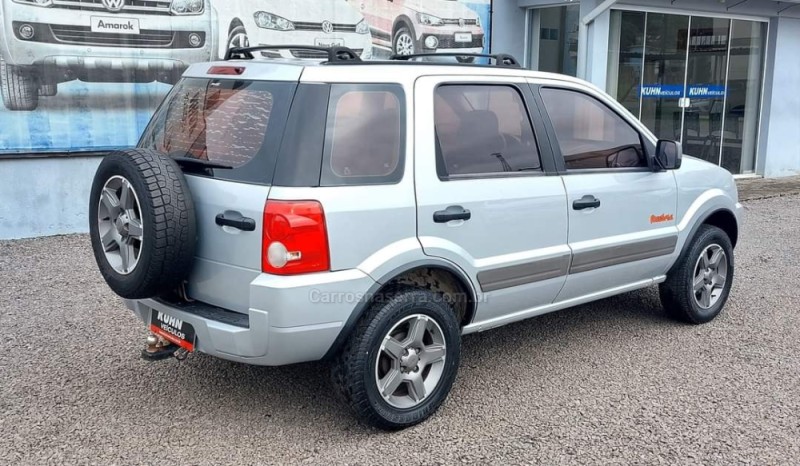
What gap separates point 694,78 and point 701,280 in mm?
7918

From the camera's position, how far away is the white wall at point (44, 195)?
7.71m

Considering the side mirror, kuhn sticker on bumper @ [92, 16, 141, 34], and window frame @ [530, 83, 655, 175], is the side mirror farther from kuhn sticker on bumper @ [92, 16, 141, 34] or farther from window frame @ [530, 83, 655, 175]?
kuhn sticker on bumper @ [92, 16, 141, 34]

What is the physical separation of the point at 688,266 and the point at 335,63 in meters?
2.94

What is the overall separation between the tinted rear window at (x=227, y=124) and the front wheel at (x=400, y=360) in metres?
0.87

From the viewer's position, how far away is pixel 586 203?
438 cm

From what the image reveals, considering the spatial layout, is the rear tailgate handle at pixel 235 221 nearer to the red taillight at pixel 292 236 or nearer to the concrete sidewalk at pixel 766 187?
the red taillight at pixel 292 236

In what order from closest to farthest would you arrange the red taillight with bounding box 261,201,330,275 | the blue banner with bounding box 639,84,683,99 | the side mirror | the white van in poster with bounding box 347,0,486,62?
the red taillight with bounding box 261,201,330,275 → the side mirror → the white van in poster with bounding box 347,0,486,62 → the blue banner with bounding box 639,84,683,99

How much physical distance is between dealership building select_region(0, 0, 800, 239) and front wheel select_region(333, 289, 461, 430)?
5.59m

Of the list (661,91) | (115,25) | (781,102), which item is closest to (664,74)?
(661,91)

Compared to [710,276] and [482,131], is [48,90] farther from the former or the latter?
[710,276]

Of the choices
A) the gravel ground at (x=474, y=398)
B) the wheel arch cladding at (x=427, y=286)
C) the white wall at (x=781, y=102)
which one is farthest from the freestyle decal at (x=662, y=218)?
the white wall at (x=781, y=102)

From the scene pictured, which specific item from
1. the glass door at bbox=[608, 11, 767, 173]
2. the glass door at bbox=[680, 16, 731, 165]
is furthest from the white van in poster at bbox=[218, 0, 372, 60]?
the glass door at bbox=[680, 16, 731, 165]

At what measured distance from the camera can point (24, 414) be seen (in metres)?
3.91

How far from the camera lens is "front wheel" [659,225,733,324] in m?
5.19
